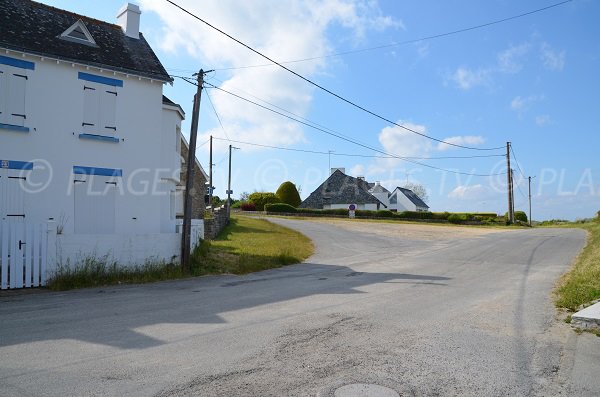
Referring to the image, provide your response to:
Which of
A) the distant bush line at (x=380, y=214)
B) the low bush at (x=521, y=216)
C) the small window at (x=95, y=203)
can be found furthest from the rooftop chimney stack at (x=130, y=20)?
the low bush at (x=521, y=216)

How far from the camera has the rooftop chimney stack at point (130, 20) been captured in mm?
18578

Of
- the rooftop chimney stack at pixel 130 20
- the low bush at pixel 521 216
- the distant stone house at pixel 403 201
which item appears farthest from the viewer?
the distant stone house at pixel 403 201

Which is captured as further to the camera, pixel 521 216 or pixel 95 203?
pixel 521 216

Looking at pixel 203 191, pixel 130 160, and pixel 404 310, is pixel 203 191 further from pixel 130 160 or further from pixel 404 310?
pixel 404 310

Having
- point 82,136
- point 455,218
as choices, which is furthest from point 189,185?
Answer: point 455,218

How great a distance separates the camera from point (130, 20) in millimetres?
18781

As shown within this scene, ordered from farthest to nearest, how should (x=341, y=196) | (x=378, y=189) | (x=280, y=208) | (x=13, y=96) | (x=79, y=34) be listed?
(x=378, y=189) < (x=341, y=196) < (x=280, y=208) < (x=79, y=34) < (x=13, y=96)

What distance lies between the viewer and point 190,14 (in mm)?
12617

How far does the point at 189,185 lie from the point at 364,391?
11.1 meters

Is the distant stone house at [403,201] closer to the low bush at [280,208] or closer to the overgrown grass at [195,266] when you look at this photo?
the low bush at [280,208]

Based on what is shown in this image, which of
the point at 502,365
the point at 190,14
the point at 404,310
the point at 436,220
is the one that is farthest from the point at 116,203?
the point at 436,220

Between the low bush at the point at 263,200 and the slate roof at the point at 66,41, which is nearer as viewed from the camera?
the slate roof at the point at 66,41

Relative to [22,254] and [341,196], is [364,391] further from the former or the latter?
[341,196]

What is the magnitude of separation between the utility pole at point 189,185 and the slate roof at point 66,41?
234 centimetres
